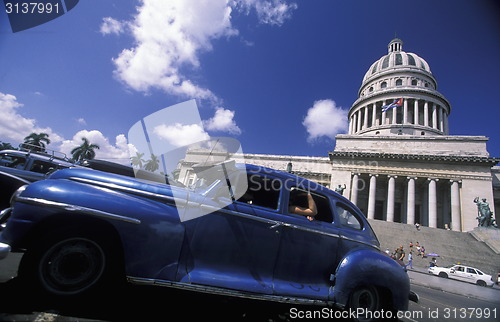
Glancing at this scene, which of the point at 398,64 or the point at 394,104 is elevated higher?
the point at 398,64

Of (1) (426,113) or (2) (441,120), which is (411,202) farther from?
(2) (441,120)

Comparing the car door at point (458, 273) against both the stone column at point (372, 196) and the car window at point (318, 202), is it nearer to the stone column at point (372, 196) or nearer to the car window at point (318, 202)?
the stone column at point (372, 196)

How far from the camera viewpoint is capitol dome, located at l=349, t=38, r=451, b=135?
46.6m

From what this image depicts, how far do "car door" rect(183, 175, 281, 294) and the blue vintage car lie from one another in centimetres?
1

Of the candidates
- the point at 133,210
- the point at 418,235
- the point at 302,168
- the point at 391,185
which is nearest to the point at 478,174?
the point at 391,185

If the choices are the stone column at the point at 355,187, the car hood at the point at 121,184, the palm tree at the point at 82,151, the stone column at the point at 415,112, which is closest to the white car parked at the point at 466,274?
the stone column at the point at 355,187

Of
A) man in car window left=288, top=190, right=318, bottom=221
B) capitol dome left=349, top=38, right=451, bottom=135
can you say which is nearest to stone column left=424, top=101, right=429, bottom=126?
capitol dome left=349, top=38, right=451, bottom=135

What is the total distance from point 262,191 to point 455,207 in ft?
125

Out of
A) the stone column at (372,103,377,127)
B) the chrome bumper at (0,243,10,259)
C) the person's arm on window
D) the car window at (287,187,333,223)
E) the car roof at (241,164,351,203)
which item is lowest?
the chrome bumper at (0,243,10,259)

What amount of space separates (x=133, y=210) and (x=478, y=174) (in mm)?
41723

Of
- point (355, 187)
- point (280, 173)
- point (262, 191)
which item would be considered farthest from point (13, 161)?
point (355, 187)

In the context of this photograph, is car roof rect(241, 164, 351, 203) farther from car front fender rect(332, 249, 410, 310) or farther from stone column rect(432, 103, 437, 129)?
stone column rect(432, 103, 437, 129)

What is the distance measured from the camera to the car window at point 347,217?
3.80m

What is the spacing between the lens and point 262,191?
3.51 meters
